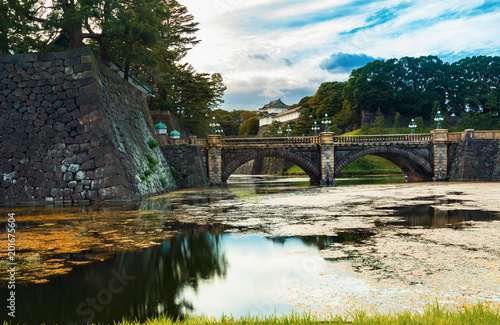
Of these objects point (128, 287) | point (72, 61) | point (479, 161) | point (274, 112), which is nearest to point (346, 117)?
point (274, 112)

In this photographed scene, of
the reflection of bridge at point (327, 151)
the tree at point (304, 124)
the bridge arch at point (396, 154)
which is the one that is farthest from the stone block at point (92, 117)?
the tree at point (304, 124)

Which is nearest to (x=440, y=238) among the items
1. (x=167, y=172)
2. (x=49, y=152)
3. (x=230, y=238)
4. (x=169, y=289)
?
(x=230, y=238)

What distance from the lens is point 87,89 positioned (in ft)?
77.4

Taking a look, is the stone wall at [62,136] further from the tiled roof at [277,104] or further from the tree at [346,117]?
the tiled roof at [277,104]

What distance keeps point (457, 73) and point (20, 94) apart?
3288 inches

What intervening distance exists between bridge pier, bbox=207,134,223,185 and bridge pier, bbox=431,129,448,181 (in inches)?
933

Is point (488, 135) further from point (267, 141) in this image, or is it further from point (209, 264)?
point (209, 264)

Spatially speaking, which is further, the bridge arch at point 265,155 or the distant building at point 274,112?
the distant building at point 274,112

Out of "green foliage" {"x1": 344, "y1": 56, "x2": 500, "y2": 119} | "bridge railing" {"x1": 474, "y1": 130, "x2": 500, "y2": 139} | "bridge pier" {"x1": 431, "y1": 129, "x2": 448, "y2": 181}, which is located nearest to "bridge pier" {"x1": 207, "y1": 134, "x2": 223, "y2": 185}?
"bridge pier" {"x1": 431, "y1": 129, "x2": 448, "y2": 181}

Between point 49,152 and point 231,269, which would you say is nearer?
point 231,269

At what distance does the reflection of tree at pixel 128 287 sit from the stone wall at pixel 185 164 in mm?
28972

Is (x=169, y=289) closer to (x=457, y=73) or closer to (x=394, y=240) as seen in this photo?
(x=394, y=240)

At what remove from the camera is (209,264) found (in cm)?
807

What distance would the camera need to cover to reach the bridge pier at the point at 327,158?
140 ft
